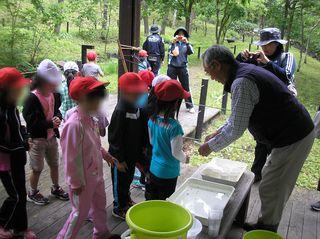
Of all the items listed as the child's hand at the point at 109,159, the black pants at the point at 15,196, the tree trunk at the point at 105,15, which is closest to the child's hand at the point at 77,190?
the child's hand at the point at 109,159

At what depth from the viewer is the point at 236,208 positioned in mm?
2297

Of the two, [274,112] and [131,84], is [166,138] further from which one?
[274,112]

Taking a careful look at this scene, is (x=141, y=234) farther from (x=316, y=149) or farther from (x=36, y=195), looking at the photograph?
(x=316, y=149)

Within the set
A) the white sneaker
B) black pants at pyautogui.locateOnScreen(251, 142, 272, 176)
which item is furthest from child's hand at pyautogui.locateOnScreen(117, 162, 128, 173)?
the white sneaker

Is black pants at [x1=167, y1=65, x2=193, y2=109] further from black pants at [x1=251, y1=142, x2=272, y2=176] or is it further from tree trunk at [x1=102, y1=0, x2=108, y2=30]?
tree trunk at [x1=102, y1=0, x2=108, y2=30]

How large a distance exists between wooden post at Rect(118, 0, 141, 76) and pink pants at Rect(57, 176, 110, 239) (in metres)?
2.27

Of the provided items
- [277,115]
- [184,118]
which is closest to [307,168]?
[184,118]

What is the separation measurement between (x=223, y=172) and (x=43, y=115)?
1.61 m

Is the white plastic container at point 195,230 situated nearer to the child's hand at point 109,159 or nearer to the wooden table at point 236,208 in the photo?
the wooden table at point 236,208

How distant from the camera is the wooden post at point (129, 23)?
404 centimetres

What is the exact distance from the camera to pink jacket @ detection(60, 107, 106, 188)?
85.6 inches

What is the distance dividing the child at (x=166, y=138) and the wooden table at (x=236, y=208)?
263 mm

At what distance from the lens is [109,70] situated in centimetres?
1159

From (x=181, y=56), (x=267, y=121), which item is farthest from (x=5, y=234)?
(x=181, y=56)
